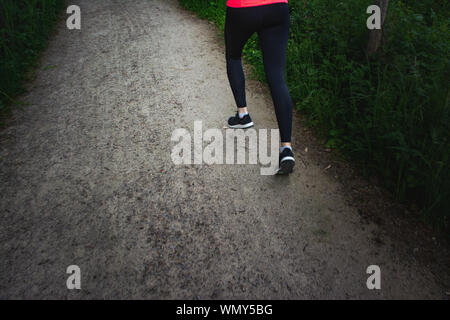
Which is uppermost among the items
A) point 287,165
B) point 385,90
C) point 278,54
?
point 278,54

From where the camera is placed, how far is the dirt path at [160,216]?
1.69 meters

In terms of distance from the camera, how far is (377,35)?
2.96 m

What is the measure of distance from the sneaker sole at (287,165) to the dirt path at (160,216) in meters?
0.09

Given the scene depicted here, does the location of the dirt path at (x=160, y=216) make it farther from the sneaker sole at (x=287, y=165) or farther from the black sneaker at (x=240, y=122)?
the black sneaker at (x=240, y=122)

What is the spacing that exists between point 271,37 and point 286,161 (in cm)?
104

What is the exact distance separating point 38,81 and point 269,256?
4.06 metres

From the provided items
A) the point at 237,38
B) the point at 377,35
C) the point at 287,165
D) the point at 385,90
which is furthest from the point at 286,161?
the point at 377,35

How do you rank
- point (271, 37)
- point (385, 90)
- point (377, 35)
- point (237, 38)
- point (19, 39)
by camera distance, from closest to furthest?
point (271, 37) → point (237, 38) → point (385, 90) → point (377, 35) → point (19, 39)

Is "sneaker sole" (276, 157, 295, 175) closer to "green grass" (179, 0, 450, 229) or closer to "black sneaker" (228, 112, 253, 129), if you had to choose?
"green grass" (179, 0, 450, 229)

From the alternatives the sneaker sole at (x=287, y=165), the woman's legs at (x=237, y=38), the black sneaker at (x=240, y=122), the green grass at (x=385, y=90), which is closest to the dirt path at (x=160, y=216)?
the sneaker sole at (x=287, y=165)

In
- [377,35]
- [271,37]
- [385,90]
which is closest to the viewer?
[271,37]

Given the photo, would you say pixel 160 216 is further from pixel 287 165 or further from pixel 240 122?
pixel 240 122

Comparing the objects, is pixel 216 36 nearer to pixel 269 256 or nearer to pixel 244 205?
pixel 244 205

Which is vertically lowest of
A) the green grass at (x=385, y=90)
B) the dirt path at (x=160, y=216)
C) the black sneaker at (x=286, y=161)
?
the dirt path at (x=160, y=216)
